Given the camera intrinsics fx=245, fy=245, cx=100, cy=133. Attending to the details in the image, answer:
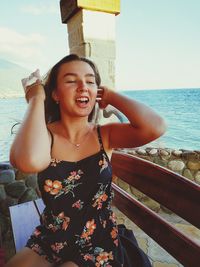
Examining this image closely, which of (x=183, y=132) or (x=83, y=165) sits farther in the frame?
(x=183, y=132)

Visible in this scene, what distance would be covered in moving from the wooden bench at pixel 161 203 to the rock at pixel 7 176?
1.23 m

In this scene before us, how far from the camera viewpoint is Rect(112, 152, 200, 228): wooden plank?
1.04 m

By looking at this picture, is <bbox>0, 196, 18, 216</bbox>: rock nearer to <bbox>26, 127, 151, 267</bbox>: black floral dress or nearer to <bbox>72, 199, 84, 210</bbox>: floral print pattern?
<bbox>26, 127, 151, 267</bbox>: black floral dress

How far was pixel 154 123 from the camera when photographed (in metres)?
1.21

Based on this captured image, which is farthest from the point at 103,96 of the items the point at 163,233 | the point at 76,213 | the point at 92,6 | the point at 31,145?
the point at 92,6

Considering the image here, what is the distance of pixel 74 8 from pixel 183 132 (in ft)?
51.7

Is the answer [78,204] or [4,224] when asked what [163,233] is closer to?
[78,204]

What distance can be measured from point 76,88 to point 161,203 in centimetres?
72

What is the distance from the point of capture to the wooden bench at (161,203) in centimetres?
103

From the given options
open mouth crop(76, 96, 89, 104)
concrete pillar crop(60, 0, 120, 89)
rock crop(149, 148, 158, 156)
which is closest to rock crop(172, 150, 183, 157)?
rock crop(149, 148, 158, 156)

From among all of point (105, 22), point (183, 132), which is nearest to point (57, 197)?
point (105, 22)

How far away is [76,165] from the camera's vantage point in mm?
1176

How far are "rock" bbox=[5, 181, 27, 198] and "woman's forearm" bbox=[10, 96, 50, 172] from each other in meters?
2.12

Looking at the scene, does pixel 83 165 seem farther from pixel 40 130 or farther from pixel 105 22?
pixel 105 22
